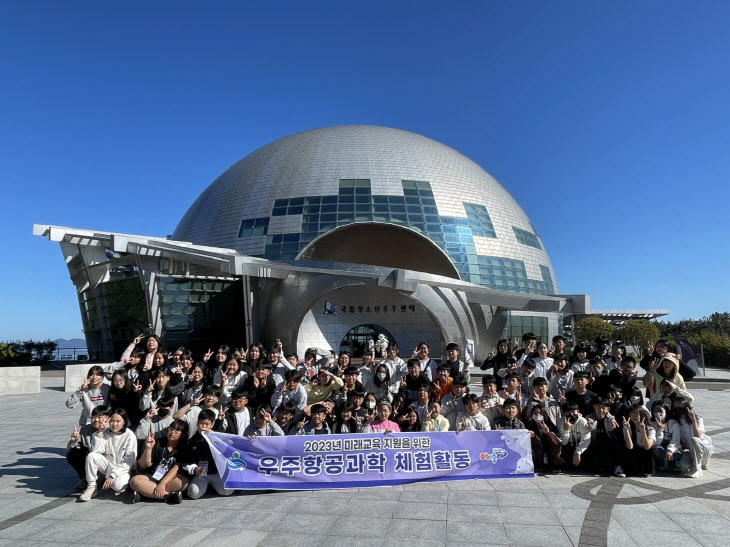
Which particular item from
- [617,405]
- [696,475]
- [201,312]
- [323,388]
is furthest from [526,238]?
[323,388]

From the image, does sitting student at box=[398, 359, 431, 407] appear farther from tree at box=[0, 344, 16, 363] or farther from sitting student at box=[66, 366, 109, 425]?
tree at box=[0, 344, 16, 363]

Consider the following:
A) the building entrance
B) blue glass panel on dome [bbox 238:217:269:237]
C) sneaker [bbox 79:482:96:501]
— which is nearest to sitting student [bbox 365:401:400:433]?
sneaker [bbox 79:482:96:501]

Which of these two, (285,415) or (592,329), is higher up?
(592,329)

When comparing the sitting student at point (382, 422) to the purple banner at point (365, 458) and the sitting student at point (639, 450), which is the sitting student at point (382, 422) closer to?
the purple banner at point (365, 458)

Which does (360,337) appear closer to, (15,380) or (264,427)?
(15,380)

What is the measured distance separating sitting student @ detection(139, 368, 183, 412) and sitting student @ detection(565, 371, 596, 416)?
6.32 m

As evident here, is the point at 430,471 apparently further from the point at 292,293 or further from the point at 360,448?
the point at 292,293

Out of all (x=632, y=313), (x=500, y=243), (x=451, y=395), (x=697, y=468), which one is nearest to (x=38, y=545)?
(x=451, y=395)

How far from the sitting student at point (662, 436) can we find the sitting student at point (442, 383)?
3.16 meters

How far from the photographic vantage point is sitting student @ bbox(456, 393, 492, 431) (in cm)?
770

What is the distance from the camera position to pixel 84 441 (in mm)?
7316

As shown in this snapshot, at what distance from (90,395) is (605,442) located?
7912mm

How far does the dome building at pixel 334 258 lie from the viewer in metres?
27.0

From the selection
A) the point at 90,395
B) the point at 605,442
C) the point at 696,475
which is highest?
the point at 90,395
